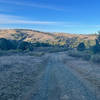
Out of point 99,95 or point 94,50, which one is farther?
point 94,50

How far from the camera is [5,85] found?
13.5 m

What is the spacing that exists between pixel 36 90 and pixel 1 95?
2964 mm

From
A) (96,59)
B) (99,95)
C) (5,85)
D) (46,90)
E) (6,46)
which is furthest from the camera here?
(6,46)

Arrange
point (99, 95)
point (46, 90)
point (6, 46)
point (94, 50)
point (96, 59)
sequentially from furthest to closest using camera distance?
point (6, 46), point (94, 50), point (96, 59), point (46, 90), point (99, 95)

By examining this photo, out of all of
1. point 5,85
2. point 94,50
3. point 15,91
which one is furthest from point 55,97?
point 94,50

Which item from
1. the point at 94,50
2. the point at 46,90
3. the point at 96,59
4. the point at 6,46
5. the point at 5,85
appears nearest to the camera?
the point at 46,90

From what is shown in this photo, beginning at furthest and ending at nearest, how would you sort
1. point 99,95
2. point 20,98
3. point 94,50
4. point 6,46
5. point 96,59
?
1. point 6,46
2. point 94,50
3. point 96,59
4. point 99,95
5. point 20,98

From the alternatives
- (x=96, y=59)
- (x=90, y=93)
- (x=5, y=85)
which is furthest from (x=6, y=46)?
(x=90, y=93)

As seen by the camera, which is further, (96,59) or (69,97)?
(96,59)

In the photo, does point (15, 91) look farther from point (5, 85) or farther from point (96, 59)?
point (96, 59)

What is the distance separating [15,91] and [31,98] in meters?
2.06

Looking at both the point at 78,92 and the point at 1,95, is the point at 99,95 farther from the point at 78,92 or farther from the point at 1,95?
the point at 1,95

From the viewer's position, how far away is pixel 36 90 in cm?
1247

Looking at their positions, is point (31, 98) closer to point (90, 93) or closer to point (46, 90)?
point (46, 90)
